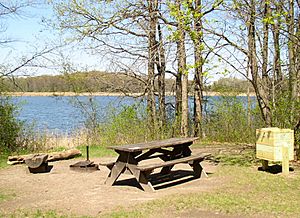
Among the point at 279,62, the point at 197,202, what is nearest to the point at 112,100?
the point at 279,62

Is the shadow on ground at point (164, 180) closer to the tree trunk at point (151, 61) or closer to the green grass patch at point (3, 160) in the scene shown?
the green grass patch at point (3, 160)

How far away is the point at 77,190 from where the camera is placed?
667cm

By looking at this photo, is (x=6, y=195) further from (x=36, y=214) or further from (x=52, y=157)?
(x=52, y=157)

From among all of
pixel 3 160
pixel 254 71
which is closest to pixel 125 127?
pixel 3 160

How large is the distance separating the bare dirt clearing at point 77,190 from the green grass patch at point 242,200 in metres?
0.30

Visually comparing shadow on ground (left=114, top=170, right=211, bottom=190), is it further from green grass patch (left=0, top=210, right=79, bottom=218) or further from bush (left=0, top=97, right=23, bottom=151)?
bush (left=0, top=97, right=23, bottom=151)

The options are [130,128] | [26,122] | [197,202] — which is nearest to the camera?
[197,202]

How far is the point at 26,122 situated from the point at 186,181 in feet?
21.8

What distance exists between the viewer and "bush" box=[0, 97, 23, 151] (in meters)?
11.3

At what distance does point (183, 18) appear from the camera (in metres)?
7.88

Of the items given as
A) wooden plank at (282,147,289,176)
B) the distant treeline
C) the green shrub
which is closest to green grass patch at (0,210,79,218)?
wooden plank at (282,147,289,176)

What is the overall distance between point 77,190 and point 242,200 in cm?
270

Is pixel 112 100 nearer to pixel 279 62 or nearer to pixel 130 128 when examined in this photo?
pixel 130 128

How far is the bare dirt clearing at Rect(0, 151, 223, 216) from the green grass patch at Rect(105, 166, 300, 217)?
305 mm
